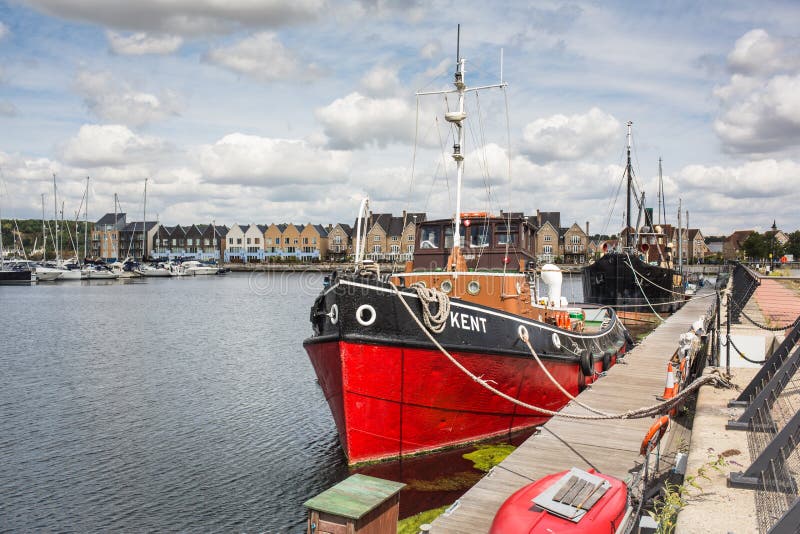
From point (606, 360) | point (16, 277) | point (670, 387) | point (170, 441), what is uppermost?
point (670, 387)

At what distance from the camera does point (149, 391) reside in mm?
21141

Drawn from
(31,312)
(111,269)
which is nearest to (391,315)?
(31,312)

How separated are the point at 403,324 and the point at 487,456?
3955mm

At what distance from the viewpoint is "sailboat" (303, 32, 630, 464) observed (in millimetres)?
11633

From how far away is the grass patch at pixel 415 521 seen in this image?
34.0ft

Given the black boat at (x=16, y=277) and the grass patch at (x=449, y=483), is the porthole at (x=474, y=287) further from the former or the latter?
the black boat at (x=16, y=277)

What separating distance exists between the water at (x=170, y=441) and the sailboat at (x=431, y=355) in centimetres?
88

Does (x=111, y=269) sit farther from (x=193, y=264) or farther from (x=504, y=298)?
(x=504, y=298)

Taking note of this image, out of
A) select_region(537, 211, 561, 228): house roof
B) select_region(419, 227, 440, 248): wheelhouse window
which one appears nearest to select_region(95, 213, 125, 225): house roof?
select_region(537, 211, 561, 228): house roof

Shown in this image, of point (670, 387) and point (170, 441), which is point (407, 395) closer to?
point (670, 387)

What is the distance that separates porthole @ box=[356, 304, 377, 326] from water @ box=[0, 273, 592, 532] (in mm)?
3382

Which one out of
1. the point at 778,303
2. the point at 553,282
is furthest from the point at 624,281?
the point at 553,282

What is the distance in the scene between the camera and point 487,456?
1320cm

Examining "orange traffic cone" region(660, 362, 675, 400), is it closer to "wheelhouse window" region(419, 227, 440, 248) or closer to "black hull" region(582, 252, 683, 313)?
"wheelhouse window" region(419, 227, 440, 248)
